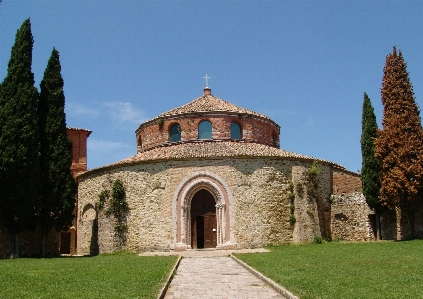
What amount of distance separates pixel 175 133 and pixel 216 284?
20.5 m

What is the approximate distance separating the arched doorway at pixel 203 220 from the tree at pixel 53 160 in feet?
25.0

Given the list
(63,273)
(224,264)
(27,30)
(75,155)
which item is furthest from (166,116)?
(63,273)

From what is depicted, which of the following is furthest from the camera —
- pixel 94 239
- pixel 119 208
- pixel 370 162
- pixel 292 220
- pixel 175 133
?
pixel 175 133

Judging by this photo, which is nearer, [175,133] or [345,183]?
[175,133]

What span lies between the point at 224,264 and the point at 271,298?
8.55 meters

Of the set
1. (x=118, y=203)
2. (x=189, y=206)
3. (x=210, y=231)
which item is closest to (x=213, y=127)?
(x=189, y=206)

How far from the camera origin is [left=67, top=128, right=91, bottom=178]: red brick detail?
41.5 m

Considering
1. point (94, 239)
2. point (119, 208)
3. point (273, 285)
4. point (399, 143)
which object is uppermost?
point (399, 143)

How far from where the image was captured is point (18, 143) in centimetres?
2514

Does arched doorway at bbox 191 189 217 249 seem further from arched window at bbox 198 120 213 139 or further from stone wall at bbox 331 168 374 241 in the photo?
stone wall at bbox 331 168 374 241

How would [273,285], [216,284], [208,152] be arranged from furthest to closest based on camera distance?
[208,152]
[216,284]
[273,285]

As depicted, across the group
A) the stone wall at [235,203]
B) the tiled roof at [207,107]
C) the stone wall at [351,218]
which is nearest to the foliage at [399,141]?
the stone wall at [351,218]

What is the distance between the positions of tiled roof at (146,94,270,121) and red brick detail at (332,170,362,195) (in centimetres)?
707

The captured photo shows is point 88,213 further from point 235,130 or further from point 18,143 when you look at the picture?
point 235,130
